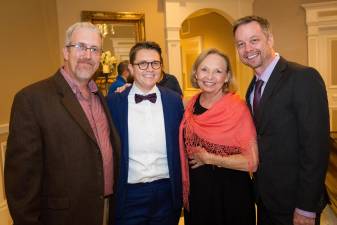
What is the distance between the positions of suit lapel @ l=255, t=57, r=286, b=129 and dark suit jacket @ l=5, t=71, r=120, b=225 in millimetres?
862

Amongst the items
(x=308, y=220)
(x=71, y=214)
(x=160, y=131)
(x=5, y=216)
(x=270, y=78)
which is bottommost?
(x=5, y=216)

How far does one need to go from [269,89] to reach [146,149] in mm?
760

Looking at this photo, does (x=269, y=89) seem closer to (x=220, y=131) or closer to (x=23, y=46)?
(x=220, y=131)

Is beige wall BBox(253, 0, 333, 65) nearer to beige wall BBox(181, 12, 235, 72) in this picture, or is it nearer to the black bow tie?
beige wall BBox(181, 12, 235, 72)

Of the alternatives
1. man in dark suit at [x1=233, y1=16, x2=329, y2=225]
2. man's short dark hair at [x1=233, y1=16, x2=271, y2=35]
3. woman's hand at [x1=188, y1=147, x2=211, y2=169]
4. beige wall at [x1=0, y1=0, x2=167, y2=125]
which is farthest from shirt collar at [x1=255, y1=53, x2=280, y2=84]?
beige wall at [x1=0, y1=0, x2=167, y2=125]

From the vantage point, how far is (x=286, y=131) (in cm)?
166

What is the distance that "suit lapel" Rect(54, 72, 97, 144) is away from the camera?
158 cm

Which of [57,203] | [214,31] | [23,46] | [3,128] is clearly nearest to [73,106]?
[57,203]

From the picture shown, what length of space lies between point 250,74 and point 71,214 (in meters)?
5.04

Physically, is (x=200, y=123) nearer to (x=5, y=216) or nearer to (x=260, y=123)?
(x=260, y=123)

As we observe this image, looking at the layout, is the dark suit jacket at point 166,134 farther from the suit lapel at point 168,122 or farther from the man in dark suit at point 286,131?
the man in dark suit at point 286,131

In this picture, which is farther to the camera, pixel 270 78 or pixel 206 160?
pixel 206 160

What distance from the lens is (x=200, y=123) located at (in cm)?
192

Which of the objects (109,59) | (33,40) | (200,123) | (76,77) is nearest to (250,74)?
(109,59)
